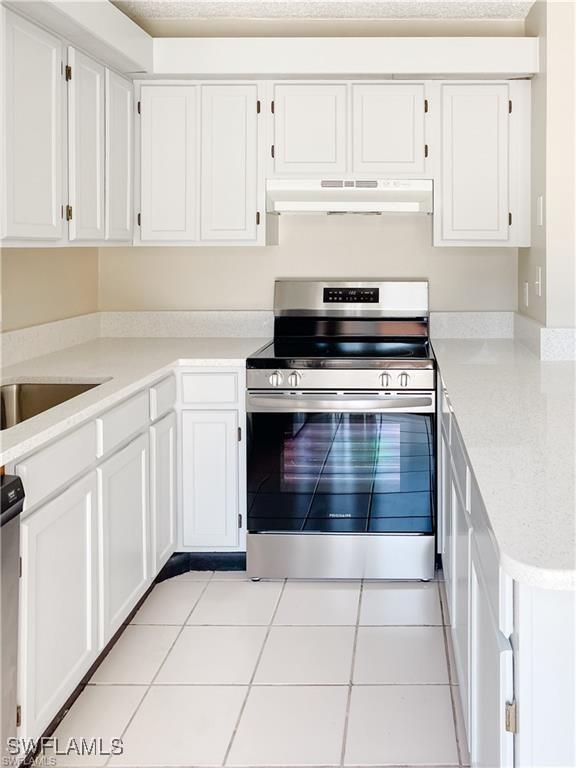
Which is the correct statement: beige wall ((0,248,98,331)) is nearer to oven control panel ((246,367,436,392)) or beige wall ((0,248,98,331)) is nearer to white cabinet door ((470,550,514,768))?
oven control panel ((246,367,436,392))

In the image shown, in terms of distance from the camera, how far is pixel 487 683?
1781mm

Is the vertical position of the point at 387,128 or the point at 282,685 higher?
the point at 387,128

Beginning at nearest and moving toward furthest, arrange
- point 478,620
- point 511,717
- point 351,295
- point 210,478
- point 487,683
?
point 511,717 < point 487,683 < point 478,620 < point 210,478 < point 351,295

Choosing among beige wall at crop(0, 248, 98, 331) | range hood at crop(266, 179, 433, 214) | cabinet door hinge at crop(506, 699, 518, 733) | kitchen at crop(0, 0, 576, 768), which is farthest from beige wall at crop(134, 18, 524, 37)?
cabinet door hinge at crop(506, 699, 518, 733)

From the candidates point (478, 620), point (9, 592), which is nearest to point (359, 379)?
point (478, 620)

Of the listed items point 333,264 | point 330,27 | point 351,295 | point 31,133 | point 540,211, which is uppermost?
point 330,27

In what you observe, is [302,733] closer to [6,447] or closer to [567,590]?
[6,447]

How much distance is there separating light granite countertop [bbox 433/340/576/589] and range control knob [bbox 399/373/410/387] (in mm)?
149

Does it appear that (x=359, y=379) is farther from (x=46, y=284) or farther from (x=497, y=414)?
(x=46, y=284)

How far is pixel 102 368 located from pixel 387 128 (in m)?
1.65

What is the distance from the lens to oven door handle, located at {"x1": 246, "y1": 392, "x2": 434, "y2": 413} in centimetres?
369

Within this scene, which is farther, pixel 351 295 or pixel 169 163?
pixel 351 295

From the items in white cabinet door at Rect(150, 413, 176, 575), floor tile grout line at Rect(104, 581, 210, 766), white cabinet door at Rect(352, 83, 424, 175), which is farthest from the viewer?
white cabinet door at Rect(352, 83, 424, 175)

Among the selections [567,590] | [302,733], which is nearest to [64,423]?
[302,733]
